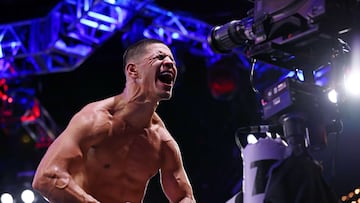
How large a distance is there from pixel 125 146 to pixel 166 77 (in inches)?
12.3

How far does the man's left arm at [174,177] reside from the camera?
8.52 ft

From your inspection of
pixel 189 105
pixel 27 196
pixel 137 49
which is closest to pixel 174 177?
pixel 137 49

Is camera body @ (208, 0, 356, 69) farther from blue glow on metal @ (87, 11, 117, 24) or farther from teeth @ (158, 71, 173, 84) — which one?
blue glow on metal @ (87, 11, 117, 24)

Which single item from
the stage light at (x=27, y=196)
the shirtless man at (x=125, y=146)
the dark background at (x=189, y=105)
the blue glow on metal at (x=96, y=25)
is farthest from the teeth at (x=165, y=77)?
the stage light at (x=27, y=196)

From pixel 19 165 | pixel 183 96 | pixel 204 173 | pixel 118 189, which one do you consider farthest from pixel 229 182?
pixel 118 189

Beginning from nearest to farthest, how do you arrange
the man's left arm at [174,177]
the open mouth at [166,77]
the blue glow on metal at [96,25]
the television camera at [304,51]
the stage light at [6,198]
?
the television camera at [304,51], the open mouth at [166,77], the man's left arm at [174,177], the blue glow on metal at [96,25], the stage light at [6,198]

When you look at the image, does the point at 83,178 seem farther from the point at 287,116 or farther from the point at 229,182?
the point at 229,182

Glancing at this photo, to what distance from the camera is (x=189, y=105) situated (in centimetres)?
741

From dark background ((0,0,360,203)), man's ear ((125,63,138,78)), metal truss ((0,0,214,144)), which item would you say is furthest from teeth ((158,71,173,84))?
dark background ((0,0,360,203))

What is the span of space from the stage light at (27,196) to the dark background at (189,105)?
0.35 metres

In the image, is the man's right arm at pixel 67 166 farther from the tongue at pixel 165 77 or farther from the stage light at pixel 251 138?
the stage light at pixel 251 138

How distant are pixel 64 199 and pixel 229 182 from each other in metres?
5.06

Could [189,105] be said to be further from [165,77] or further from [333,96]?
[333,96]

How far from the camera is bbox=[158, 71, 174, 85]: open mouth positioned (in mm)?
2447
